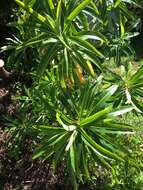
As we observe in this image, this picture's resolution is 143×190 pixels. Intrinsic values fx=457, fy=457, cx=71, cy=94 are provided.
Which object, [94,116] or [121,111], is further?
[121,111]

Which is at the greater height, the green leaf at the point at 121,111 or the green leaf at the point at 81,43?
the green leaf at the point at 81,43

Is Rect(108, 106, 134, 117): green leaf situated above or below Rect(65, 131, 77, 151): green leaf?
above

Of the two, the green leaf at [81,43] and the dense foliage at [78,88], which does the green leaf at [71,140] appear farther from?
the green leaf at [81,43]

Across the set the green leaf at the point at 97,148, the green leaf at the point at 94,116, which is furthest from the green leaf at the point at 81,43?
the green leaf at the point at 97,148

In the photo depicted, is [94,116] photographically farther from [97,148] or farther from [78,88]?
[78,88]

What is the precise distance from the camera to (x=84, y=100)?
3.35m

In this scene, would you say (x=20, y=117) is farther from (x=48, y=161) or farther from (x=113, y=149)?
(x=113, y=149)

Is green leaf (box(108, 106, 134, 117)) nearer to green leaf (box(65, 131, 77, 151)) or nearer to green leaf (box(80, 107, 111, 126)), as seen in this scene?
green leaf (box(80, 107, 111, 126))

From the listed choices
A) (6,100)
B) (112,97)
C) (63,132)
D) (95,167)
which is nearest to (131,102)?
(112,97)

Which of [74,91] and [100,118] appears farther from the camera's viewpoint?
[74,91]

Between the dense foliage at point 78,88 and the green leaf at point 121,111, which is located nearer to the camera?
the dense foliage at point 78,88

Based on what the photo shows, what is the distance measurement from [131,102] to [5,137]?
171cm

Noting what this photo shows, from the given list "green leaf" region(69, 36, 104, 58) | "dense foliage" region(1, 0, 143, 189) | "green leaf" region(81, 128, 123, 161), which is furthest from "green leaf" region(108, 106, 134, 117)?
"green leaf" region(69, 36, 104, 58)

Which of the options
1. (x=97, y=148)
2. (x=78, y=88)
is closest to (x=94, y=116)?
(x=97, y=148)
